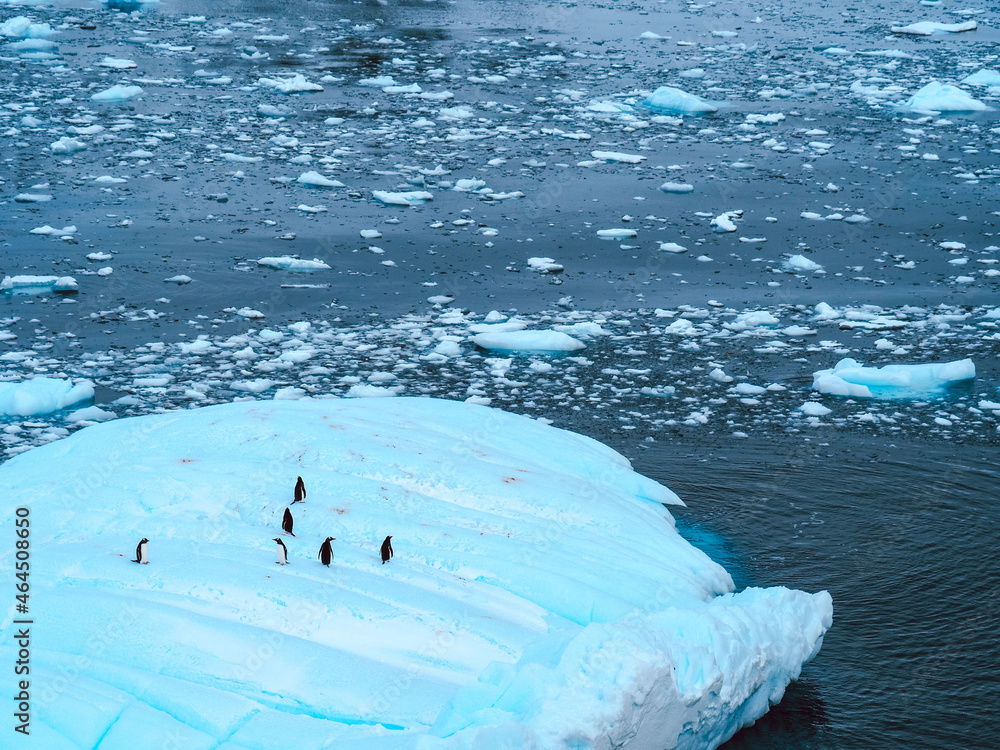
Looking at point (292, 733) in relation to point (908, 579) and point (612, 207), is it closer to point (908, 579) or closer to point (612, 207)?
point (908, 579)

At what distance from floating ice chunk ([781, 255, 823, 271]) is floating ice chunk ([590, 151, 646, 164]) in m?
3.67

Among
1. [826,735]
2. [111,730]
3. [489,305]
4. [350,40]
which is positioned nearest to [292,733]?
[111,730]

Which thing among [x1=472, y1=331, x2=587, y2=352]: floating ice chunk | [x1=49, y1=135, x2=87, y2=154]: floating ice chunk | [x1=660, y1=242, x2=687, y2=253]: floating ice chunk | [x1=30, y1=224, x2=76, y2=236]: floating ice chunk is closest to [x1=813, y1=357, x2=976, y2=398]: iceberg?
[x1=472, y1=331, x2=587, y2=352]: floating ice chunk

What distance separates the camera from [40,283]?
10.0 m

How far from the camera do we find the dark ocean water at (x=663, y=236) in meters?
6.06

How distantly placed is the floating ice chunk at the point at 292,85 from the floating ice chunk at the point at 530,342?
31.1 feet

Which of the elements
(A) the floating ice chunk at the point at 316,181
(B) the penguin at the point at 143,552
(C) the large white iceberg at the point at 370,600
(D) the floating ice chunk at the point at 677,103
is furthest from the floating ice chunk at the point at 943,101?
(B) the penguin at the point at 143,552

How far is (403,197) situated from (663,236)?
294cm

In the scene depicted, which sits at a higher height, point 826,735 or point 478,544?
point 478,544

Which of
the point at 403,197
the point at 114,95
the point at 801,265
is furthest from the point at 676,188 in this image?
the point at 114,95

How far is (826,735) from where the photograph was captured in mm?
4922

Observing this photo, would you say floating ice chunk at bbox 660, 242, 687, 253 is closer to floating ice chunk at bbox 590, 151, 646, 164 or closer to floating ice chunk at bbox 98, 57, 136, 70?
floating ice chunk at bbox 590, 151, 646, 164

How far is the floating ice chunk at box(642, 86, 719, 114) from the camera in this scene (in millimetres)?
16062

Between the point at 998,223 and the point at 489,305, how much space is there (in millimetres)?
5786
